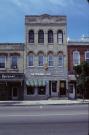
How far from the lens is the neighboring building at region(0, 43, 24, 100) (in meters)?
46.1

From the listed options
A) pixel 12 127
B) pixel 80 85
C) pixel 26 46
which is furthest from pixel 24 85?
pixel 12 127

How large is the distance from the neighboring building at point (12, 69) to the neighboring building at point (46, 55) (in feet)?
2.47

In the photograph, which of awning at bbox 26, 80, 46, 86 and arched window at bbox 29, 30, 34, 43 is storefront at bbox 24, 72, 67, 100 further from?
arched window at bbox 29, 30, 34, 43

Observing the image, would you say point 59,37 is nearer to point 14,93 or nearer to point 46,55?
point 46,55

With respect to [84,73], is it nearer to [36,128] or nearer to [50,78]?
[50,78]

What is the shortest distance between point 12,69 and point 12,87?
2.22 metres

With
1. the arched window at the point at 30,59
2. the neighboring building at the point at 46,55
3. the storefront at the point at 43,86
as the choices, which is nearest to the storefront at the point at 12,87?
the storefront at the point at 43,86

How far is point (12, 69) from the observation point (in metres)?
46.4

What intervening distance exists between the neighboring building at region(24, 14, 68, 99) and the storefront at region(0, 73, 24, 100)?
2.94ft

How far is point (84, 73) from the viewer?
134ft

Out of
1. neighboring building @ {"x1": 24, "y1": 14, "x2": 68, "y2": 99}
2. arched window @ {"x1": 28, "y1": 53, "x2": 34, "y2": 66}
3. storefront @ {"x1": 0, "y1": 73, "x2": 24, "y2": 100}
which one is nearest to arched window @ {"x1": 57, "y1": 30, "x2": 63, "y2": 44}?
neighboring building @ {"x1": 24, "y1": 14, "x2": 68, "y2": 99}

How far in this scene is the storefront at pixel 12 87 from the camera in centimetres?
4572

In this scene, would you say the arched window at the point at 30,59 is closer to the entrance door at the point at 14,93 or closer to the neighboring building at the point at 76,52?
the entrance door at the point at 14,93

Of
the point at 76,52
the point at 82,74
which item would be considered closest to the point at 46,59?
the point at 76,52
